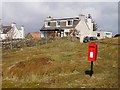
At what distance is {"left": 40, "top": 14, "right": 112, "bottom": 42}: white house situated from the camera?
7800 centimetres

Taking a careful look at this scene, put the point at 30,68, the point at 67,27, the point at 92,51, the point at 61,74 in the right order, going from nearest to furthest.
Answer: the point at 92,51 < the point at 61,74 < the point at 30,68 < the point at 67,27

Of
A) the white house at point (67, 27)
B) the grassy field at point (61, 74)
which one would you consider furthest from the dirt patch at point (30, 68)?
the white house at point (67, 27)

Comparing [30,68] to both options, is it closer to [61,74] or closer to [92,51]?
[61,74]

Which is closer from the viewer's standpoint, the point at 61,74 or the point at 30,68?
the point at 61,74

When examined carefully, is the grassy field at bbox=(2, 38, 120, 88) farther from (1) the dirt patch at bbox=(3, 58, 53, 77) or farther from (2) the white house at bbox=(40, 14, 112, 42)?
(2) the white house at bbox=(40, 14, 112, 42)

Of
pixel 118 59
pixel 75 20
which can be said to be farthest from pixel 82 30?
pixel 118 59

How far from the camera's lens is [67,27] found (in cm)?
7944

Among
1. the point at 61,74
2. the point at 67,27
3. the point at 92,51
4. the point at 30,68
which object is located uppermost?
the point at 67,27

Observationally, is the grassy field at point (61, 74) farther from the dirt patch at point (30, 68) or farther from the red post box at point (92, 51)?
the red post box at point (92, 51)

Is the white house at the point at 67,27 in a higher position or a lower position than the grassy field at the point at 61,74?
higher

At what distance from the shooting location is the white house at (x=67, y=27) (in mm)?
78000

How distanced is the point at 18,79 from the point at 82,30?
64.1 meters

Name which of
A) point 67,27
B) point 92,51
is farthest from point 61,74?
point 67,27

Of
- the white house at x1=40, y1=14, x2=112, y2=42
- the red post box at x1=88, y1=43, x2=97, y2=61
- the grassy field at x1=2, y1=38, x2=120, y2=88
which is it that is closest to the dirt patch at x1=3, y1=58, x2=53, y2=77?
the grassy field at x1=2, y1=38, x2=120, y2=88
